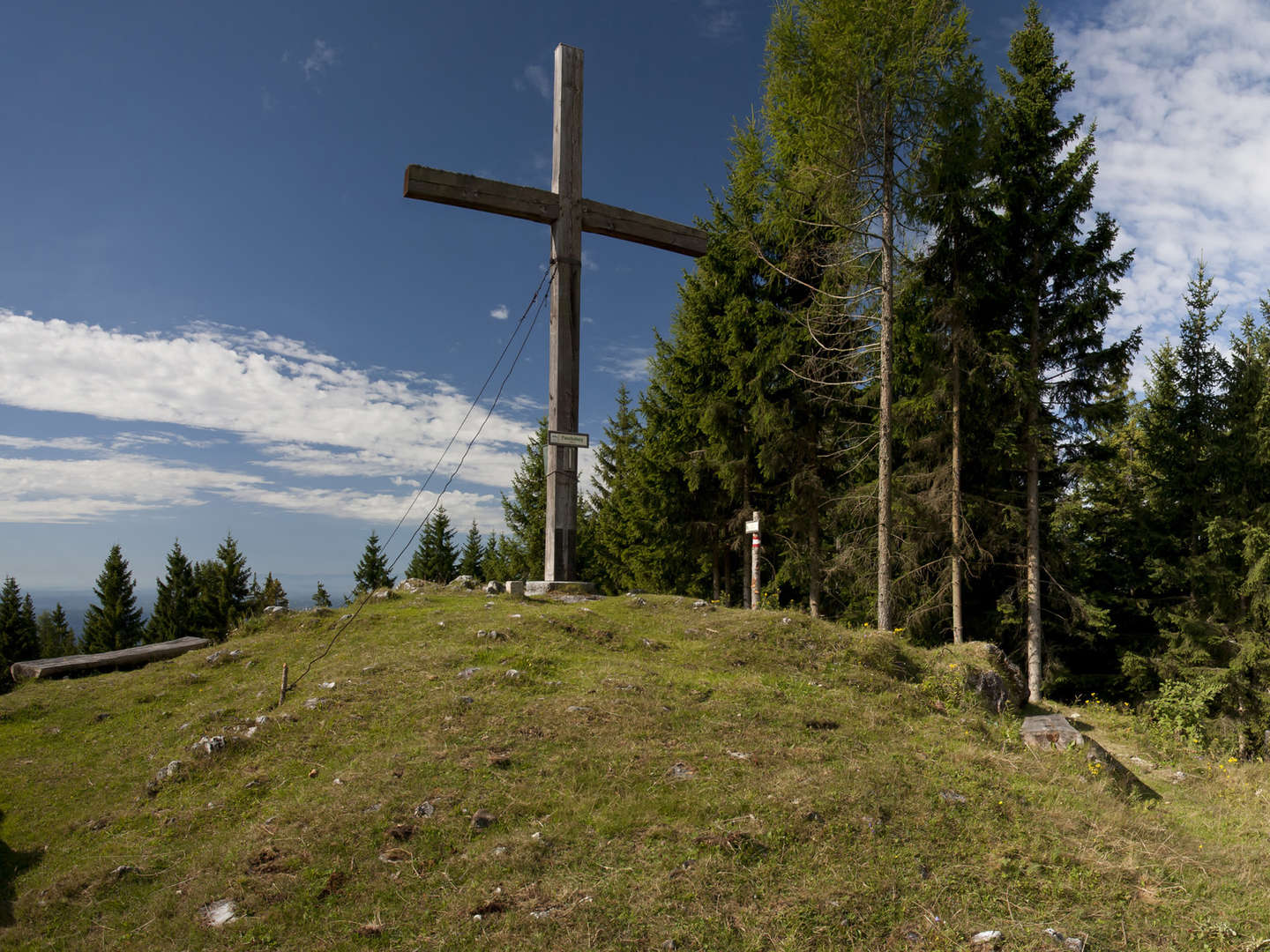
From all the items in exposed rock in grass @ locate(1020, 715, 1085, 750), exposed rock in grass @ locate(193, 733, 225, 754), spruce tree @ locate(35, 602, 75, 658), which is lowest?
spruce tree @ locate(35, 602, 75, 658)

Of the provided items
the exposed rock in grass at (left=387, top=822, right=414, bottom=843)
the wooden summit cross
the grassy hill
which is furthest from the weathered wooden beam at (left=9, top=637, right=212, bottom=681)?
the exposed rock in grass at (left=387, top=822, right=414, bottom=843)

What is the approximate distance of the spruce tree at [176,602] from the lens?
38.5 metres

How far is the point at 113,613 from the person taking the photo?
37781mm

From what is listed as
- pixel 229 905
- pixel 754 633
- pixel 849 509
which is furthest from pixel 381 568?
pixel 229 905

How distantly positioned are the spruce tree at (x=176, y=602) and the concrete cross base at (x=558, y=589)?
34.7 m

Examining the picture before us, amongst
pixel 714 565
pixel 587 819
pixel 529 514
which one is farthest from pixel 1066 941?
pixel 529 514

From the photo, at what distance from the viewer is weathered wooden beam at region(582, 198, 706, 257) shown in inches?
541

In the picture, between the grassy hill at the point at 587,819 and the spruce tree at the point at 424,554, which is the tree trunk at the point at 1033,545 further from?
the spruce tree at the point at 424,554

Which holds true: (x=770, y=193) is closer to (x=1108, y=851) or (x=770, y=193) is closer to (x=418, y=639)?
(x=418, y=639)

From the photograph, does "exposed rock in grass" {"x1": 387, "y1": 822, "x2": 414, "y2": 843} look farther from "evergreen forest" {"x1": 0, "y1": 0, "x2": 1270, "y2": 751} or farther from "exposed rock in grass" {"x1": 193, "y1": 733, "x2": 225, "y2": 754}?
"evergreen forest" {"x1": 0, "y1": 0, "x2": 1270, "y2": 751}

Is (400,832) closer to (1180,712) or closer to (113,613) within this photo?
(1180,712)

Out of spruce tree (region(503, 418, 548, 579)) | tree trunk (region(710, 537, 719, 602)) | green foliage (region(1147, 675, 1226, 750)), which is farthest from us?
spruce tree (region(503, 418, 548, 579))

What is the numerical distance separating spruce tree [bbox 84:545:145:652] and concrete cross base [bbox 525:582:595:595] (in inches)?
1408

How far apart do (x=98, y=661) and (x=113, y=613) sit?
3408 centimetres
